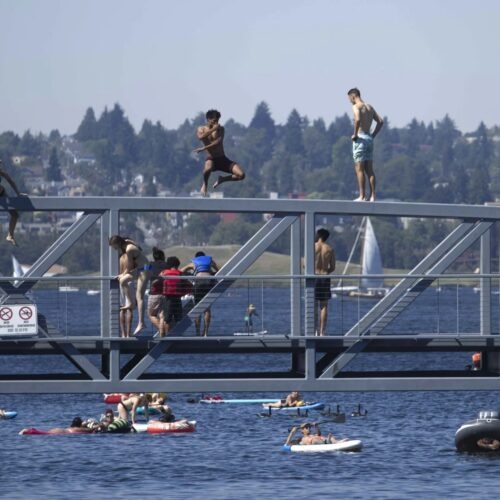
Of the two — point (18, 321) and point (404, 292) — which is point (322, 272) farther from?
point (18, 321)

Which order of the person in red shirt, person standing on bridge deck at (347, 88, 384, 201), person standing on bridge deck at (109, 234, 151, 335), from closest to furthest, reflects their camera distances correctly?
person standing on bridge deck at (109, 234, 151, 335), the person in red shirt, person standing on bridge deck at (347, 88, 384, 201)

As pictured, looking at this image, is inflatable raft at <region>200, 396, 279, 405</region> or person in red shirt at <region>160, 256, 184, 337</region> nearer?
person in red shirt at <region>160, 256, 184, 337</region>

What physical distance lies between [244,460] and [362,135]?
91.0ft

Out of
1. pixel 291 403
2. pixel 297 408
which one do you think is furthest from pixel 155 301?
pixel 291 403

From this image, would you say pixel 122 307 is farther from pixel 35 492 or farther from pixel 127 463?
pixel 127 463

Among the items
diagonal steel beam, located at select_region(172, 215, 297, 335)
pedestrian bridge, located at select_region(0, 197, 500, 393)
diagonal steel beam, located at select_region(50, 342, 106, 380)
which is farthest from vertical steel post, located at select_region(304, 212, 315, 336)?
diagonal steel beam, located at select_region(50, 342, 106, 380)

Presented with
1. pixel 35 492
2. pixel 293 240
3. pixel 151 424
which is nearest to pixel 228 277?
pixel 293 240

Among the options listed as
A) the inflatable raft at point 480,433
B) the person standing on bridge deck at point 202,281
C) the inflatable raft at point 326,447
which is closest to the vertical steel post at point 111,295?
the person standing on bridge deck at point 202,281

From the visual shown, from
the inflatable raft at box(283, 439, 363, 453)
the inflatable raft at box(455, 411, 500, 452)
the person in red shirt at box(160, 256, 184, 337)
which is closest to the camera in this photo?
the person in red shirt at box(160, 256, 184, 337)

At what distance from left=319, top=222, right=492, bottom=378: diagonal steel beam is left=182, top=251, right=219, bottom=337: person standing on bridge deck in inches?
95.1

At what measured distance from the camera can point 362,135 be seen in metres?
31.7

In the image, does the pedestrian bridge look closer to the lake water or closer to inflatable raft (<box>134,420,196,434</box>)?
the lake water

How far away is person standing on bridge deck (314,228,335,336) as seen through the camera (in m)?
30.2

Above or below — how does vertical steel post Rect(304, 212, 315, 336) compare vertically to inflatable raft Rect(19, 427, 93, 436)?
above
